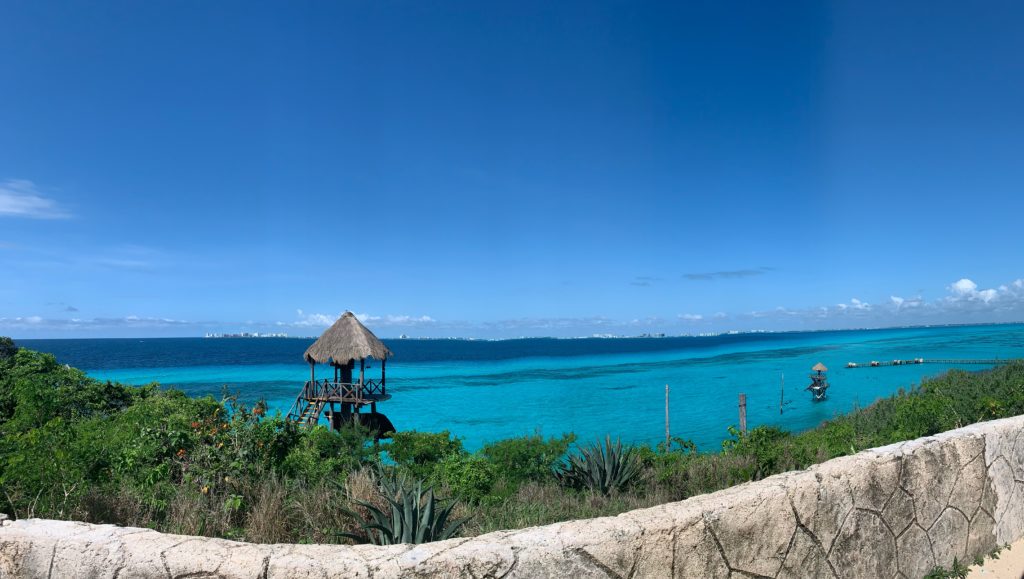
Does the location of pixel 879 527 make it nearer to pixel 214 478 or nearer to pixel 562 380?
pixel 214 478

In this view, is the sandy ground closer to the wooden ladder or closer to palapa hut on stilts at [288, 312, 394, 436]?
palapa hut on stilts at [288, 312, 394, 436]

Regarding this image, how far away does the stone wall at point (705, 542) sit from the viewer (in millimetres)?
2516

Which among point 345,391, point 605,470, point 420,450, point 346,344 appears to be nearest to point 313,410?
point 345,391

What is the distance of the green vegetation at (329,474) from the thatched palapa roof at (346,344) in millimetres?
11387

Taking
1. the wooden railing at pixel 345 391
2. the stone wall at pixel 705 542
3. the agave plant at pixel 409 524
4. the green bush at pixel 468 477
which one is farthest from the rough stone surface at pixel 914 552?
the wooden railing at pixel 345 391

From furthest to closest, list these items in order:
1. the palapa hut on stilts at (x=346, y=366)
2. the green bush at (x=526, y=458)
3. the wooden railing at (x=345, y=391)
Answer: the wooden railing at (x=345, y=391) < the palapa hut on stilts at (x=346, y=366) < the green bush at (x=526, y=458)

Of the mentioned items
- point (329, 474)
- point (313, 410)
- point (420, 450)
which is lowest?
point (313, 410)

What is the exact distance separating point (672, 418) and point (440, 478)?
25056mm

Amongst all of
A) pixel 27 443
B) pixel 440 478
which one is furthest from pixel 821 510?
pixel 27 443

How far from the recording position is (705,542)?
2.90 m

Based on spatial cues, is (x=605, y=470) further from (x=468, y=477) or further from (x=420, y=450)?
(x=420, y=450)

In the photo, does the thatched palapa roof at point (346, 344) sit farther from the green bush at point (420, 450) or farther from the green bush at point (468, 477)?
the green bush at point (468, 477)

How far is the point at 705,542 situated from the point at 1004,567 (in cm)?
329

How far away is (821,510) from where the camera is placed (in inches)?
131
